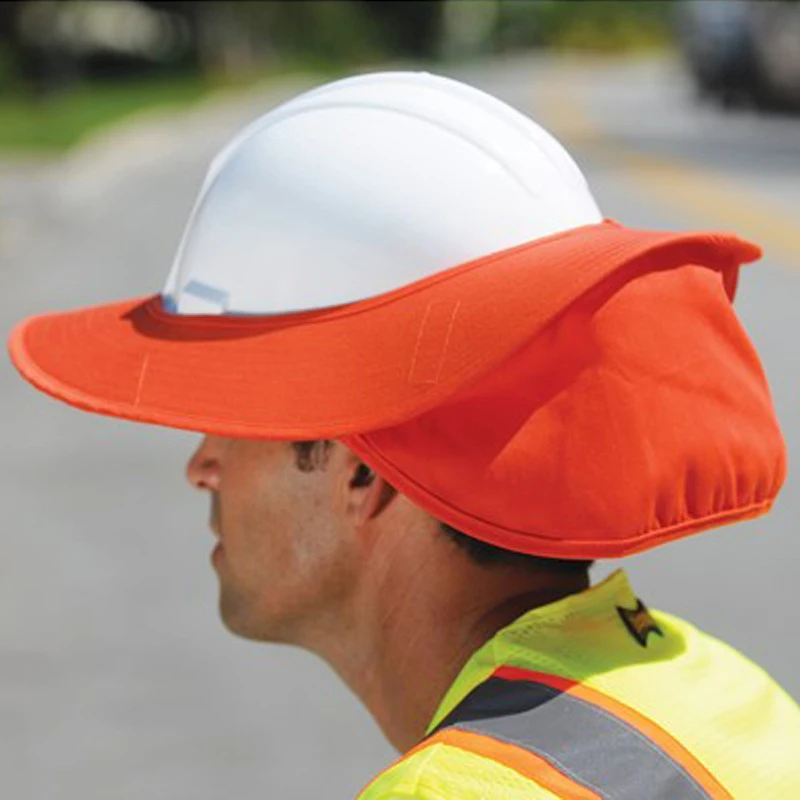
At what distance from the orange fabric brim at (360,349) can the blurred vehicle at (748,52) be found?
30.0 m

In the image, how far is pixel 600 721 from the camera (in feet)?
6.25

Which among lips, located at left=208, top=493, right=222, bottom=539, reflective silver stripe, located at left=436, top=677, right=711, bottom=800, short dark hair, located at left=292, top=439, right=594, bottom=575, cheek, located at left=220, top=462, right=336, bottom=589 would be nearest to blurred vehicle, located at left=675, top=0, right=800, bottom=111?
lips, located at left=208, top=493, right=222, bottom=539

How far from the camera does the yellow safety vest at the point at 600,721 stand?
5.96 ft

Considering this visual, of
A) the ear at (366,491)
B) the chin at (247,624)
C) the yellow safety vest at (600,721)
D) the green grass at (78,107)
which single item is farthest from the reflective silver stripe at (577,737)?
the green grass at (78,107)

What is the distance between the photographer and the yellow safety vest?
71.5 inches

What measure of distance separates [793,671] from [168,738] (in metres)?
1.68

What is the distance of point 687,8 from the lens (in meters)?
41.3

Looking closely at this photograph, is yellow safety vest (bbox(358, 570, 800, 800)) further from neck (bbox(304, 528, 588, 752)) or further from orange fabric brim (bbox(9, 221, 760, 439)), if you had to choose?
orange fabric brim (bbox(9, 221, 760, 439))

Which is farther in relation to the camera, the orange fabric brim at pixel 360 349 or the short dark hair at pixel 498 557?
the short dark hair at pixel 498 557

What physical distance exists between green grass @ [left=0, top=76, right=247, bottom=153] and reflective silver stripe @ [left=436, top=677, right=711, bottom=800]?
23036mm

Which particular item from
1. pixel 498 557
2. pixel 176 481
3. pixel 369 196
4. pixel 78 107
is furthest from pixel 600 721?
pixel 78 107

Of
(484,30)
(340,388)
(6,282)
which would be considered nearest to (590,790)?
(340,388)

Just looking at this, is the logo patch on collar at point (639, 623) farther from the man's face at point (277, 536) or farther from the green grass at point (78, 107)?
the green grass at point (78, 107)

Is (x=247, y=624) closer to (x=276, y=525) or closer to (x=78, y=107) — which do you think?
(x=276, y=525)
